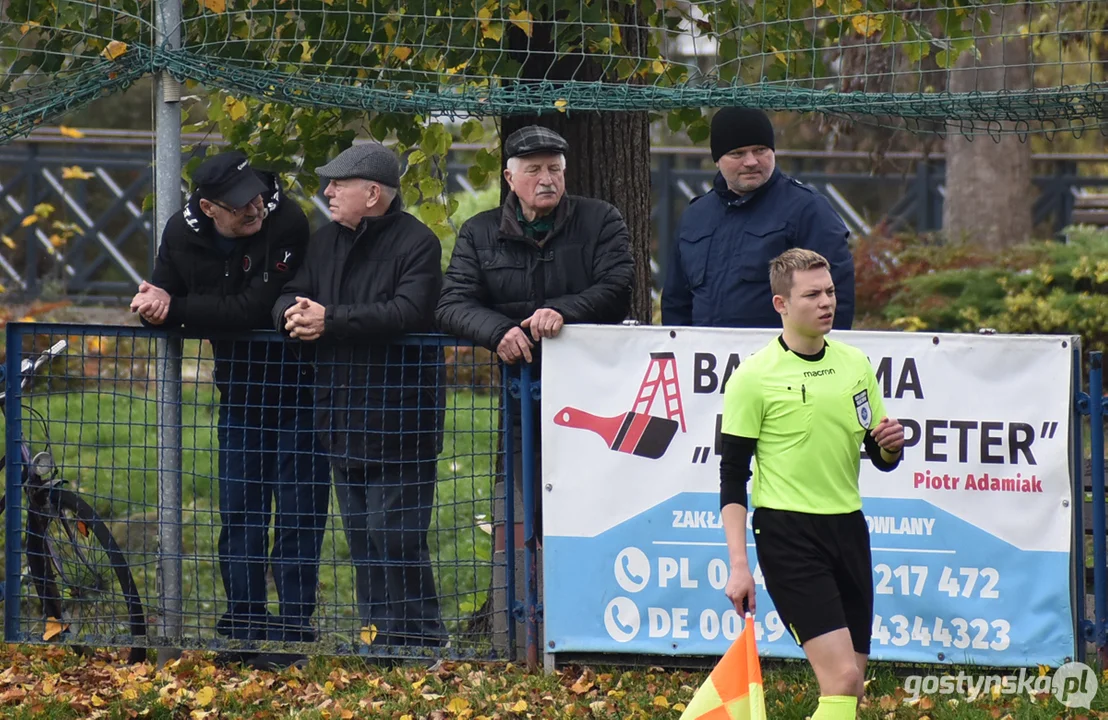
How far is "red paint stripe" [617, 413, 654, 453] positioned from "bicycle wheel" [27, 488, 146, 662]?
7.46ft

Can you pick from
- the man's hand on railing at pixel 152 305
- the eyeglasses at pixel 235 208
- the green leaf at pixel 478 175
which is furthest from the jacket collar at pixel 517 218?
the green leaf at pixel 478 175

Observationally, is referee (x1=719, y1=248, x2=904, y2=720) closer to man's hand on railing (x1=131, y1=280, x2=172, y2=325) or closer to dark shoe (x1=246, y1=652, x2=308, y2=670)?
dark shoe (x1=246, y1=652, x2=308, y2=670)

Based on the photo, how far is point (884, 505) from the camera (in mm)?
5754

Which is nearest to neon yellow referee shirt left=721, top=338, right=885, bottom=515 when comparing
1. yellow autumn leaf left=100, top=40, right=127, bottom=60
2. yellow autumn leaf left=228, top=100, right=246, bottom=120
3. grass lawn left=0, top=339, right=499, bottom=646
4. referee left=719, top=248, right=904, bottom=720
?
referee left=719, top=248, right=904, bottom=720

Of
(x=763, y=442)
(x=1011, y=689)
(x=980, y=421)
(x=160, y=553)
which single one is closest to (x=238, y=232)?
(x=160, y=553)

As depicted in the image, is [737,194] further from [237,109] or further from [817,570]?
[237,109]

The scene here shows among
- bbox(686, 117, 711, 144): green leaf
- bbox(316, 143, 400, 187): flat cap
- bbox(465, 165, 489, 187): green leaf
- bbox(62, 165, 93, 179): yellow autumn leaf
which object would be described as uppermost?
bbox(62, 165, 93, 179): yellow autumn leaf

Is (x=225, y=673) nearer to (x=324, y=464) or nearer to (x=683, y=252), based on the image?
(x=324, y=464)

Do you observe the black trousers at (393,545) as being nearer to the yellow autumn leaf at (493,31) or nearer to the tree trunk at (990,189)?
the yellow autumn leaf at (493,31)

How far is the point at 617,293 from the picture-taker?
6098mm

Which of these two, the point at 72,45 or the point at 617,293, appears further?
the point at 72,45

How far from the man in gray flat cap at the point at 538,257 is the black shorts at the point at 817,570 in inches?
64.2

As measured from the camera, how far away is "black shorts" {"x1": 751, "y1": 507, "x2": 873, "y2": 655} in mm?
4578

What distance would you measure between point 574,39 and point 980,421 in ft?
8.52
